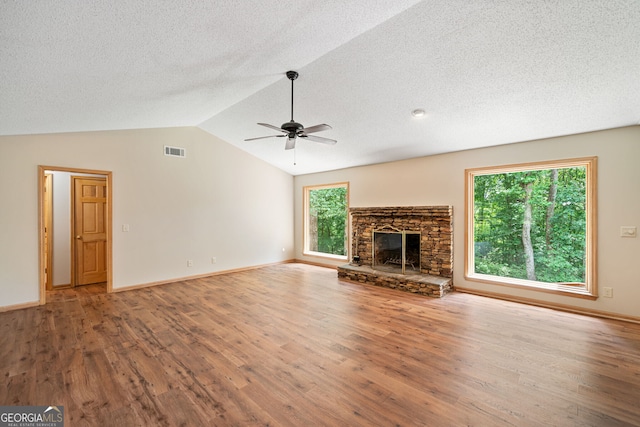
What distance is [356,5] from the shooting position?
6.97ft

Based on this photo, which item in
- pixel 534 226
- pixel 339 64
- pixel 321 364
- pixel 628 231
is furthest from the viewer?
pixel 534 226

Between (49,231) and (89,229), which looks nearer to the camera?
(49,231)

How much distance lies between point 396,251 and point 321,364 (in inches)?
135

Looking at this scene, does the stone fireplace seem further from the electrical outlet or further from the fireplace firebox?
the electrical outlet

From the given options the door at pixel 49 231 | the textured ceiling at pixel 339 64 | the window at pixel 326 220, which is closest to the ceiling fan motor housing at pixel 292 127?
the textured ceiling at pixel 339 64

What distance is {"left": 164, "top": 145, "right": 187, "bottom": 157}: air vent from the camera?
17.1 ft

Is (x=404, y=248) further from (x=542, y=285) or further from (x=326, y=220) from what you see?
(x=326, y=220)

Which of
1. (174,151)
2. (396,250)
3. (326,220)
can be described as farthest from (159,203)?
(396,250)

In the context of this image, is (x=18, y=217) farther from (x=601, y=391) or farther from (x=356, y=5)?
(x=601, y=391)

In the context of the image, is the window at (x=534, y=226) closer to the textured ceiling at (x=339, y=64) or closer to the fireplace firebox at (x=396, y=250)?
the textured ceiling at (x=339, y=64)

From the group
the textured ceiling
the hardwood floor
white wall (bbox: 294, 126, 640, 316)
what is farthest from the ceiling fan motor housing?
white wall (bbox: 294, 126, 640, 316)

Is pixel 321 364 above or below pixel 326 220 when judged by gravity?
Result: below

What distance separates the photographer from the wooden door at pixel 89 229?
202 inches

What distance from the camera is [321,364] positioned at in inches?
93.1
